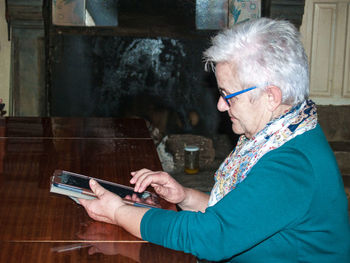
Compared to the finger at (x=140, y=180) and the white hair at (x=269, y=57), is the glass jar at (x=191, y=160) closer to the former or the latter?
the finger at (x=140, y=180)

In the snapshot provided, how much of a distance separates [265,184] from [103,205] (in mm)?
488

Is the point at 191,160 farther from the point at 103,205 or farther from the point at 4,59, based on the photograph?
the point at 103,205

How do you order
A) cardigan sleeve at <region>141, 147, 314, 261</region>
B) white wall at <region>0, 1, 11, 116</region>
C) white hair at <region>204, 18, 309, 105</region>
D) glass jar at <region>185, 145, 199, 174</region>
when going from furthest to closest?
white wall at <region>0, 1, 11, 116</region>, glass jar at <region>185, 145, 199, 174</region>, white hair at <region>204, 18, 309, 105</region>, cardigan sleeve at <region>141, 147, 314, 261</region>

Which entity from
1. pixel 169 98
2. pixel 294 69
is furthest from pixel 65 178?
pixel 169 98

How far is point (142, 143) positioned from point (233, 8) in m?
2.83

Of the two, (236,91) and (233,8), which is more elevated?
(233,8)

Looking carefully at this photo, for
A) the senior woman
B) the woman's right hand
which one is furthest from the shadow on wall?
the senior woman

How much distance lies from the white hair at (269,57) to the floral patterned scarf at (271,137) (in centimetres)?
4

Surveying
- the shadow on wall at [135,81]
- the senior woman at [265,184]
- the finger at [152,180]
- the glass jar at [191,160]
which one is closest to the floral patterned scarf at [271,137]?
the senior woman at [265,184]

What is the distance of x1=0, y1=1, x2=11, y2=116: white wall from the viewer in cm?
469

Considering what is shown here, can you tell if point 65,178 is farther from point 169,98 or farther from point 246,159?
point 169,98

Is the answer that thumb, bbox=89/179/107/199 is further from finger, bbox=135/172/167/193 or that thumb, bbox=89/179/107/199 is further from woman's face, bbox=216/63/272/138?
woman's face, bbox=216/63/272/138

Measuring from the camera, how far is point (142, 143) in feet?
7.93

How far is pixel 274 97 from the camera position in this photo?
1440 millimetres
